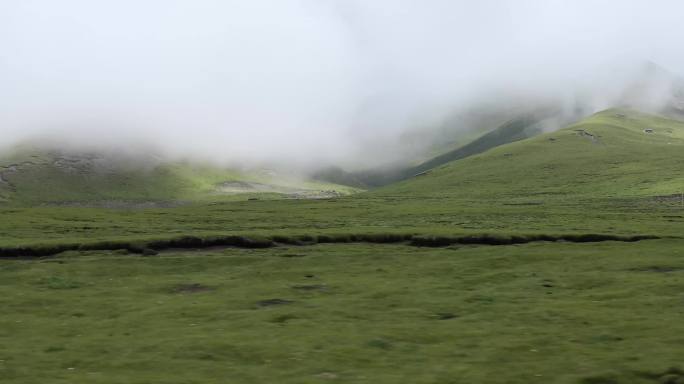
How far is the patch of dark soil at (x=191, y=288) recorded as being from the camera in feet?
148

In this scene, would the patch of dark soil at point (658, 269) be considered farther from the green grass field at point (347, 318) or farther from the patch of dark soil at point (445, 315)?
the patch of dark soil at point (445, 315)

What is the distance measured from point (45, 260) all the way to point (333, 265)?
27.3 meters

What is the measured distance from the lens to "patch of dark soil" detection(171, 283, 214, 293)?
1770 inches

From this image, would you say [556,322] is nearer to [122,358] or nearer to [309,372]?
[309,372]

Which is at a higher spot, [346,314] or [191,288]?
[191,288]

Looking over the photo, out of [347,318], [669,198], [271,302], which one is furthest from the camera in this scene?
[669,198]

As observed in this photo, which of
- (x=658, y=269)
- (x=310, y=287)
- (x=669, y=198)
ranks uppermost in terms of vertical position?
(x=669, y=198)

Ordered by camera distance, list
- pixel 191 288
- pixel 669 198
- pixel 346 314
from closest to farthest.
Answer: pixel 346 314 → pixel 191 288 → pixel 669 198

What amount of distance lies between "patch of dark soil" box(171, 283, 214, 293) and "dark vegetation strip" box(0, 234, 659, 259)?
1776cm

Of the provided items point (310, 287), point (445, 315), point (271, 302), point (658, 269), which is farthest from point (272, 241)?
point (658, 269)

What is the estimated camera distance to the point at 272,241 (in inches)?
2749

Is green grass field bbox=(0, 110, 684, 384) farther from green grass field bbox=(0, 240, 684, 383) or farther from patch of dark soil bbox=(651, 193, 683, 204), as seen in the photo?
patch of dark soil bbox=(651, 193, 683, 204)

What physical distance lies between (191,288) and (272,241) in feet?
79.0

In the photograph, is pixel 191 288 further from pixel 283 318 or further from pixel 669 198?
pixel 669 198
